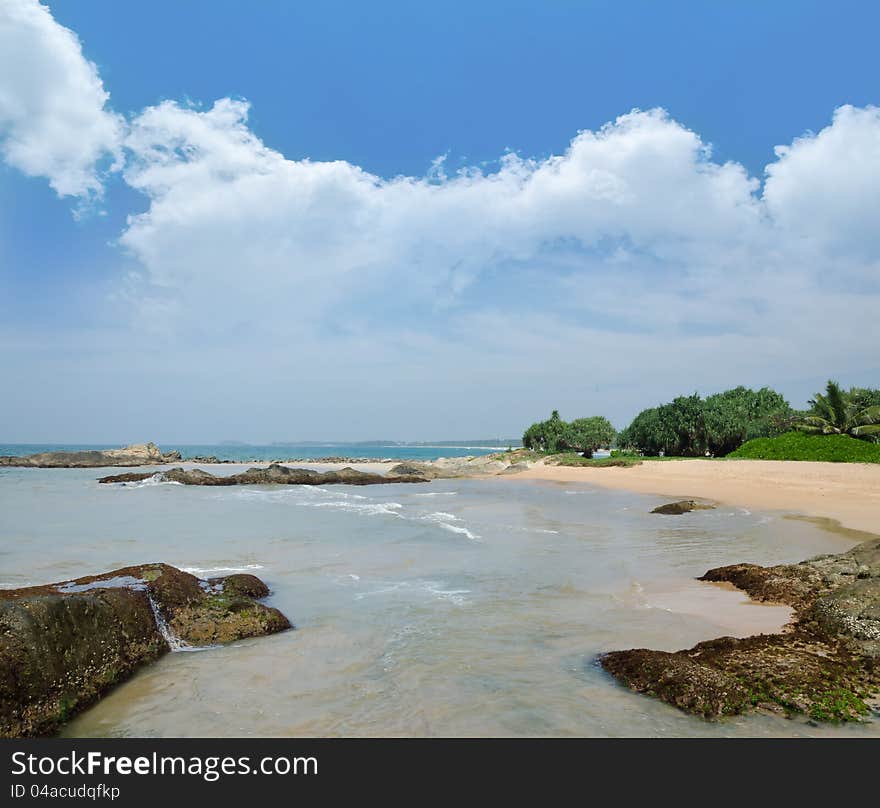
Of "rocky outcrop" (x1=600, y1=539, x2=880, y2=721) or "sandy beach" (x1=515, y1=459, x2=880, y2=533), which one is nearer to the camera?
"rocky outcrop" (x1=600, y1=539, x2=880, y2=721)

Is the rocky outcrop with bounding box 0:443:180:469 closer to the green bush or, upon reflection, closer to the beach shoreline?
the green bush

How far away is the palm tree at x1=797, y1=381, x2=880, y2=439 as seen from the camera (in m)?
46.7

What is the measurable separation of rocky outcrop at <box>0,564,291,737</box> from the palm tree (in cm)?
5365

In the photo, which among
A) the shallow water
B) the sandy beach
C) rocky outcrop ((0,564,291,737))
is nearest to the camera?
rocky outcrop ((0,564,291,737))

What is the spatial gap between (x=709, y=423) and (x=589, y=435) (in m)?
22.1

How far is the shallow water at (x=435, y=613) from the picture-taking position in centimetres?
557

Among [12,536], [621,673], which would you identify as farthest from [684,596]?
[12,536]

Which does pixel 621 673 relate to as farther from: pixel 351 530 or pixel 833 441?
pixel 833 441

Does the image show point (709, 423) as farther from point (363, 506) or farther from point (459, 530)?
point (459, 530)

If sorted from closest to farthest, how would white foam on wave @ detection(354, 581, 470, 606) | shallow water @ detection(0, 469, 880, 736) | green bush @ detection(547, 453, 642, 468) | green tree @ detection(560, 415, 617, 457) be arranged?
shallow water @ detection(0, 469, 880, 736)
white foam on wave @ detection(354, 581, 470, 606)
green bush @ detection(547, 453, 642, 468)
green tree @ detection(560, 415, 617, 457)

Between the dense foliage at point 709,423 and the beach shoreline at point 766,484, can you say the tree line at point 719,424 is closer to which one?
the dense foliage at point 709,423

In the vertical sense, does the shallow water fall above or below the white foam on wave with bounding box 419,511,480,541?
above

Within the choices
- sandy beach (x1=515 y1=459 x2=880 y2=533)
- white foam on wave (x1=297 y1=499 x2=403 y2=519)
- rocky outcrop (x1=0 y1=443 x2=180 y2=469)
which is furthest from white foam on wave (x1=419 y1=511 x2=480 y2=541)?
rocky outcrop (x1=0 y1=443 x2=180 y2=469)

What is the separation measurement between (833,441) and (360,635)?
166ft
